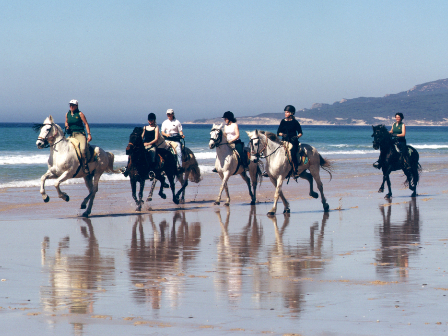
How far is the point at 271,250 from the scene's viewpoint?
30.2 ft

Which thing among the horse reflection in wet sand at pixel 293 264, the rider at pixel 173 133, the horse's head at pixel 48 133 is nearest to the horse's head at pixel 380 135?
the rider at pixel 173 133

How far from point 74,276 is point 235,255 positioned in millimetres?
2389

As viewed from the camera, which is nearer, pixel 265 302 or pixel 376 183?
pixel 265 302

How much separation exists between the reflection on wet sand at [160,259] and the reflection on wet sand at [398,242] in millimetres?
2524

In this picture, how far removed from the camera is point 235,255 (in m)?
8.80

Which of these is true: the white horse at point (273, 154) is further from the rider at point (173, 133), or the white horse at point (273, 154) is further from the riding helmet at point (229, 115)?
the rider at point (173, 133)

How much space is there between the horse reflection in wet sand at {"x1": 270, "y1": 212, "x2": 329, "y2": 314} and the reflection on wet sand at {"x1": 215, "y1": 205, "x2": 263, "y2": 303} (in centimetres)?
26

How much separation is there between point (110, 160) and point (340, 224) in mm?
5576

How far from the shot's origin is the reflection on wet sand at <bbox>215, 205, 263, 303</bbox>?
22.5 ft

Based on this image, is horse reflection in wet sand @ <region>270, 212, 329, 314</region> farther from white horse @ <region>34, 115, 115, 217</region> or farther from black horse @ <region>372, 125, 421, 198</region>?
black horse @ <region>372, 125, 421, 198</region>

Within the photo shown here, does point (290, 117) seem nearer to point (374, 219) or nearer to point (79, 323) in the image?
point (374, 219)

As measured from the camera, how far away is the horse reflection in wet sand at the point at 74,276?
20.0 feet

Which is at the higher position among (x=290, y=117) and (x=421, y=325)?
(x=290, y=117)

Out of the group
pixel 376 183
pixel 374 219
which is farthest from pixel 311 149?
pixel 376 183
